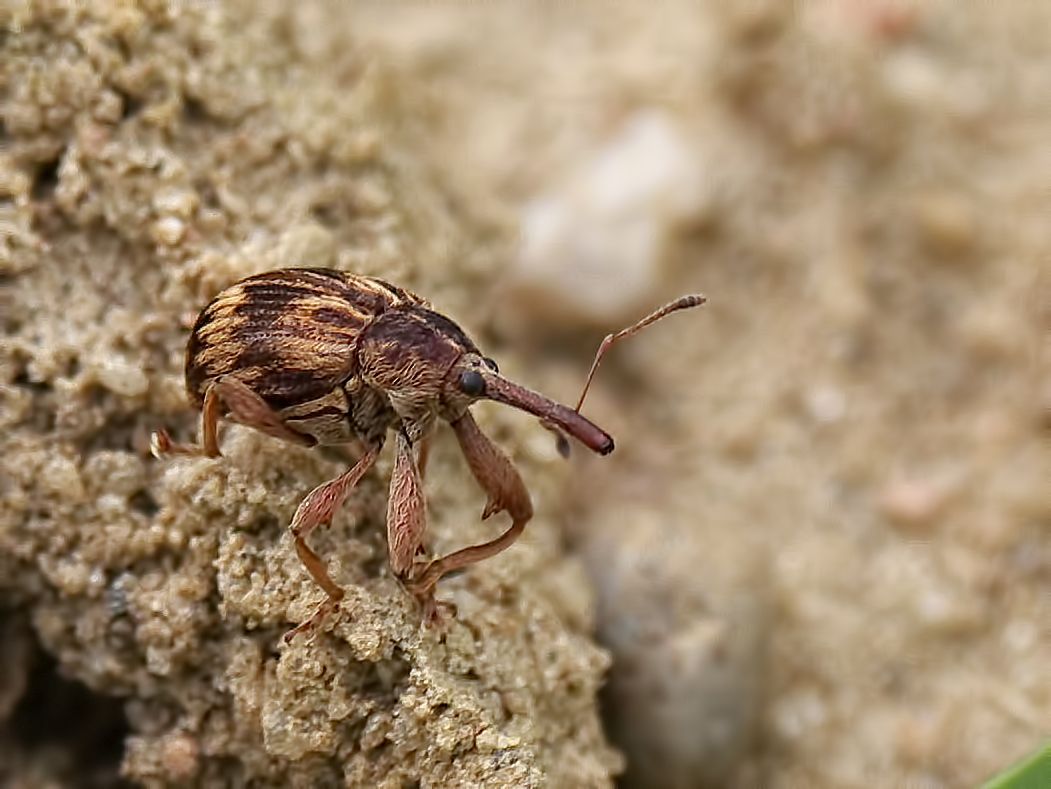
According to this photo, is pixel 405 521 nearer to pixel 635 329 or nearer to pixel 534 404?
pixel 534 404

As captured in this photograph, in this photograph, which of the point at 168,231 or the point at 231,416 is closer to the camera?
the point at 231,416

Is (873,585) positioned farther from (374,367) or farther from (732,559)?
(374,367)

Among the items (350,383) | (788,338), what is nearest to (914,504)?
(788,338)

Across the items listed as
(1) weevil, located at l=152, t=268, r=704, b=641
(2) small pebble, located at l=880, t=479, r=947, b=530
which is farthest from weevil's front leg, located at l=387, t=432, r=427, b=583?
(2) small pebble, located at l=880, t=479, r=947, b=530

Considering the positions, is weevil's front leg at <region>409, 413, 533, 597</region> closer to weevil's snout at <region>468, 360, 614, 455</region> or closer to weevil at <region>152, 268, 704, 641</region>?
weevil at <region>152, 268, 704, 641</region>

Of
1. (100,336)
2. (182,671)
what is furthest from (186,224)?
(182,671)

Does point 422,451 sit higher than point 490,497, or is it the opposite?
point 422,451

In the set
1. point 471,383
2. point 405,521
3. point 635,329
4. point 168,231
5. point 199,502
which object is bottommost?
point 405,521
